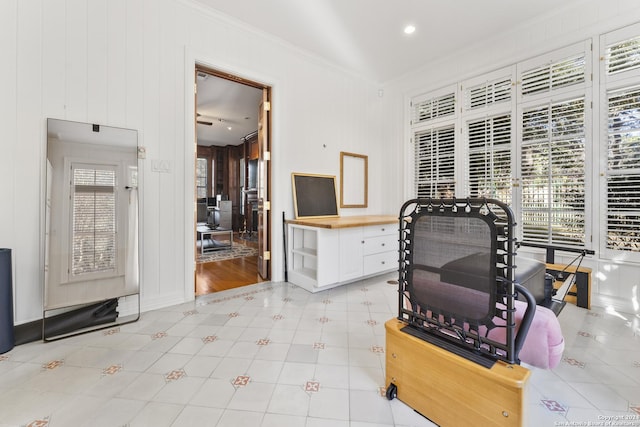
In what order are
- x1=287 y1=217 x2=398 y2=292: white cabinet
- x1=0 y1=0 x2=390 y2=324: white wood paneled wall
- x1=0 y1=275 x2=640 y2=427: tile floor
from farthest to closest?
x1=287 y1=217 x2=398 y2=292: white cabinet, x1=0 y1=0 x2=390 y2=324: white wood paneled wall, x1=0 y1=275 x2=640 y2=427: tile floor

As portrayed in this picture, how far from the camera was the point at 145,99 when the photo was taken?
2.58m

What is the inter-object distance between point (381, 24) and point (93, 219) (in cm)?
361

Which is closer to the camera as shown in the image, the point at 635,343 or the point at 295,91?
the point at 635,343

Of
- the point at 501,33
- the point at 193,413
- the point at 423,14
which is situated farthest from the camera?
the point at 501,33

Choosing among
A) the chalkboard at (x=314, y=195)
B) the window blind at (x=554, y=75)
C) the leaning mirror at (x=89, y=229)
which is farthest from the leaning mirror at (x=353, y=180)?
the leaning mirror at (x=89, y=229)

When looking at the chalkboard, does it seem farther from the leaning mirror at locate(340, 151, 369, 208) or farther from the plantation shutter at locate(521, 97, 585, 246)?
the plantation shutter at locate(521, 97, 585, 246)

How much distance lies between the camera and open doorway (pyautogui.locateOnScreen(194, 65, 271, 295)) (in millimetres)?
3543

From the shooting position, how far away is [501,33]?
131 inches

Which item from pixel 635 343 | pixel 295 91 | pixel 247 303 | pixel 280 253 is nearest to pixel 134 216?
pixel 247 303

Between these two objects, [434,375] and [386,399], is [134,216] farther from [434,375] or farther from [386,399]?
[434,375]

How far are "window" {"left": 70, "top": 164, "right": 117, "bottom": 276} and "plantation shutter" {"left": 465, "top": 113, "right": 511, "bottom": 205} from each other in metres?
4.18

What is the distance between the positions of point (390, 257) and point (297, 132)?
2.17 metres

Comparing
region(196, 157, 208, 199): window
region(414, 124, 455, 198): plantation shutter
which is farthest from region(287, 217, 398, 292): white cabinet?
region(196, 157, 208, 199): window

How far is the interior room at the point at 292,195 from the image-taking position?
5.04ft
